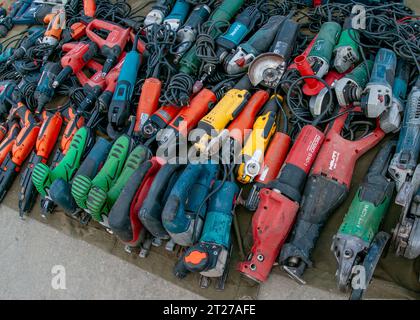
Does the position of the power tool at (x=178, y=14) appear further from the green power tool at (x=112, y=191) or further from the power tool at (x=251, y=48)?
the green power tool at (x=112, y=191)

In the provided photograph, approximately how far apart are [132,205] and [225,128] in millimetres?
803

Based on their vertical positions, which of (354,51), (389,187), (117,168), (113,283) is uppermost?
(354,51)

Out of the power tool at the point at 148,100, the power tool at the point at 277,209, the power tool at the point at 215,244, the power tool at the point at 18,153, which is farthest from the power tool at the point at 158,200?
the power tool at the point at 18,153

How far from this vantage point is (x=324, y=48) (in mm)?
2889

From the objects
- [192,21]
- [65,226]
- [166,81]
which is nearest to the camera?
[65,226]

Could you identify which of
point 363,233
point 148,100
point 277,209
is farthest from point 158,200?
point 363,233

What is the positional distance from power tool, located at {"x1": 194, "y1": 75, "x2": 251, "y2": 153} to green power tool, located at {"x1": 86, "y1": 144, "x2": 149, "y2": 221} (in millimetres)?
372

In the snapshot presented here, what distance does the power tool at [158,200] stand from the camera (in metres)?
2.35

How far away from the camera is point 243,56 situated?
3.11 m

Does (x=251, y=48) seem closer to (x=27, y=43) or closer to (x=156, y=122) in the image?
(x=156, y=122)

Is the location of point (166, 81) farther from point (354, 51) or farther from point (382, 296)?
point (382, 296)

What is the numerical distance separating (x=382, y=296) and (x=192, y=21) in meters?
2.38

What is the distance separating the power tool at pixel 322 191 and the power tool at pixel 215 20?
1.14 meters

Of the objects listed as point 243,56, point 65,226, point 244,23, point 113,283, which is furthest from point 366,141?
point 65,226
